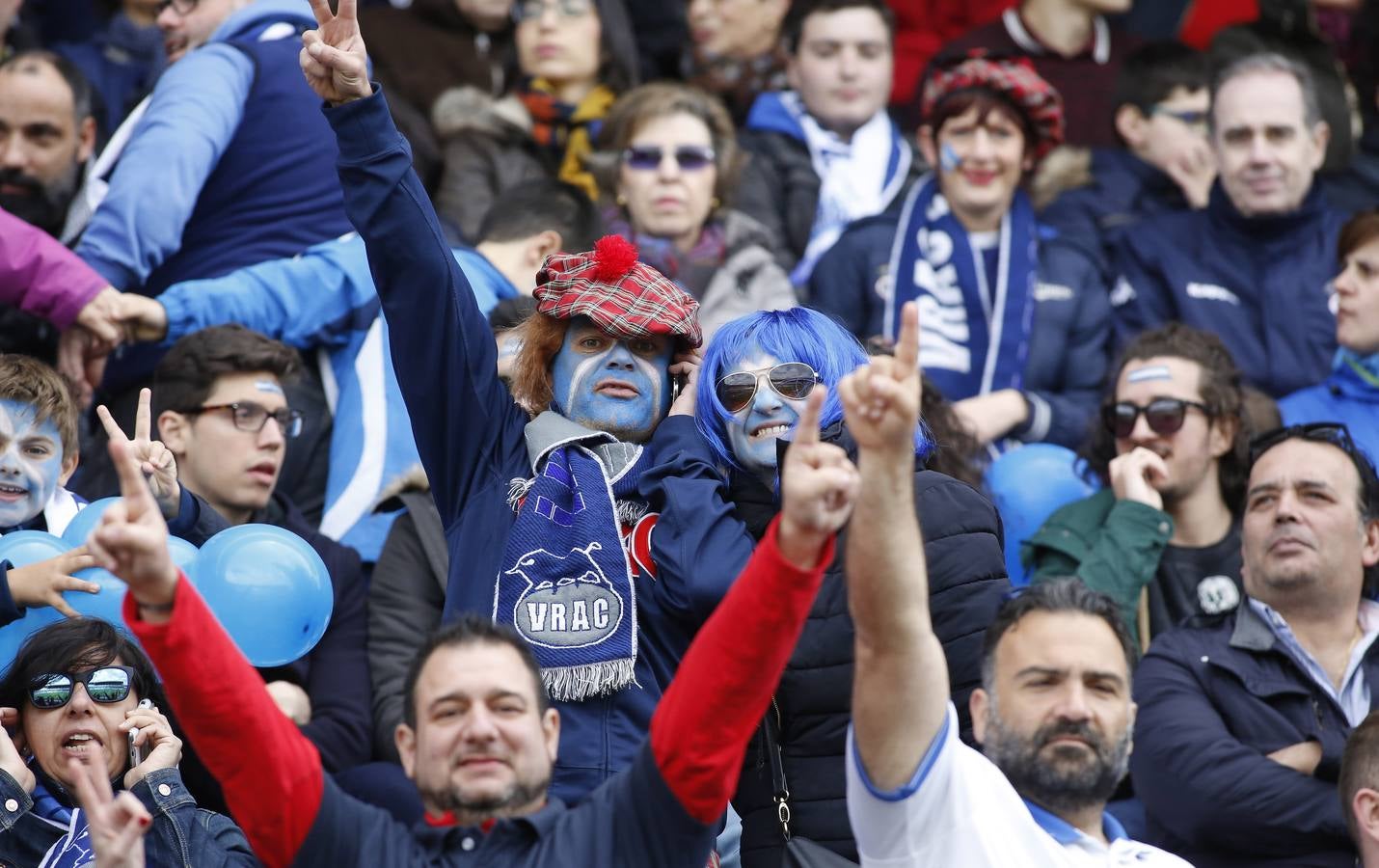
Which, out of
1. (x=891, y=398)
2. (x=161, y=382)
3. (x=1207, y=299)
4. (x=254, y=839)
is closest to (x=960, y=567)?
(x=891, y=398)

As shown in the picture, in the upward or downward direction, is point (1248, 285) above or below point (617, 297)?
below

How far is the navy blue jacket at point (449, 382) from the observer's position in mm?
4652

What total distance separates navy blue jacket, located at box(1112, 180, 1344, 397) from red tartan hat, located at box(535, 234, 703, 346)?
3.48 meters

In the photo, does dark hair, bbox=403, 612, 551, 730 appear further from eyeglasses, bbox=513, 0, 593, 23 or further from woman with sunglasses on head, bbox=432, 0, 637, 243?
eyeglasses, bbox=513, 0, 593, 23

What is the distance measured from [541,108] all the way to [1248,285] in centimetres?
Answer: 301

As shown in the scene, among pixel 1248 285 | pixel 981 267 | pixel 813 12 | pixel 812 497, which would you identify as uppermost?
pixel 813 12

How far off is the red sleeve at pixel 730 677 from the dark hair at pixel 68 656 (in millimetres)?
1769

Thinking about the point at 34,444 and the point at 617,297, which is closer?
the point at 617,297

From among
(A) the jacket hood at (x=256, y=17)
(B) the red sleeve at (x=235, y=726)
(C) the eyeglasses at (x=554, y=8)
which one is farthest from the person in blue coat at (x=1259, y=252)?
(B) the red sleeve at (x=235, y=726)

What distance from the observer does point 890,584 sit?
399cm

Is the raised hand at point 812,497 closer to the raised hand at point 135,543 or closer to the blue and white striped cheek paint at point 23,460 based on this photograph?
the raised hand at point 135,543

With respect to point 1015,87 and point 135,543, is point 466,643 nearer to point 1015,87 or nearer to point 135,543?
point 135,543

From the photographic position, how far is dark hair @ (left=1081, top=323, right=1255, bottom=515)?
6.90 meters

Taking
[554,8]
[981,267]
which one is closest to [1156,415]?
[981,267]
